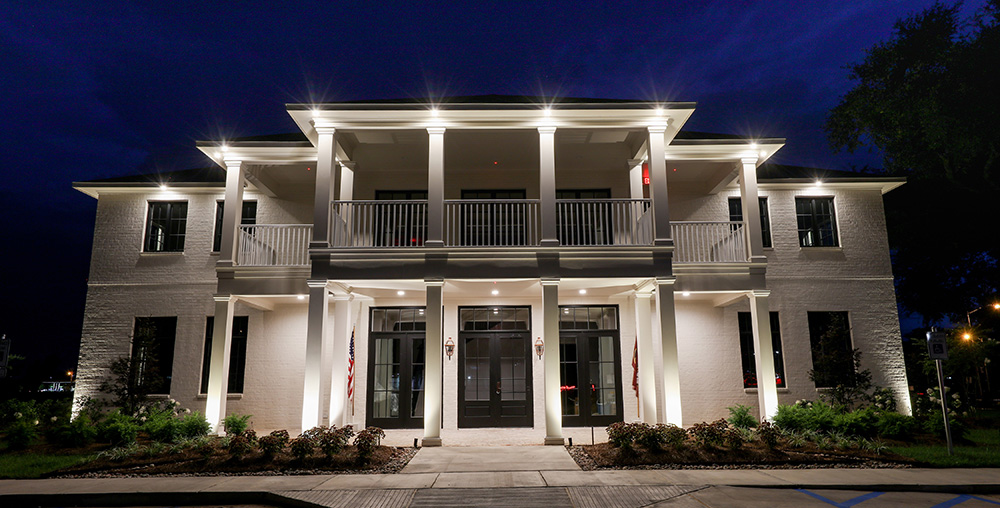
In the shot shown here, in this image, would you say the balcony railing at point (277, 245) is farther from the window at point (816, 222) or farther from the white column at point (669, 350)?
the window at point (816, 222)

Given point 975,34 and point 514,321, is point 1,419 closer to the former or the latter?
point 514,321

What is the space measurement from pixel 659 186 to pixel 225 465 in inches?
348

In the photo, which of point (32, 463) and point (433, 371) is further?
point (433, 371)

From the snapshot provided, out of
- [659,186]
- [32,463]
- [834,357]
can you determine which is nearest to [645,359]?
[659,186]

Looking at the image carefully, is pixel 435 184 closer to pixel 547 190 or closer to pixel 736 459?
pixel 547 190

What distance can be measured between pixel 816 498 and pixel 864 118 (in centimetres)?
1606

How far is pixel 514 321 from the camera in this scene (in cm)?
1377

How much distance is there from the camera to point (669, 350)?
34.5 feet

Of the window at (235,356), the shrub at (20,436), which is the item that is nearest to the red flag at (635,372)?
the window at (235,356)

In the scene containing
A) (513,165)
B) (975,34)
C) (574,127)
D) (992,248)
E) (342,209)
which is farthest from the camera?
(992,248)

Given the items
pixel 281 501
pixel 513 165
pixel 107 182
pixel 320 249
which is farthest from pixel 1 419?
pixel 513 165

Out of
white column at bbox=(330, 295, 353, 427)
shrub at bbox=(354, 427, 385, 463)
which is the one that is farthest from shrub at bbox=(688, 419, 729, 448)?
white column at bbox=(330, 295, 353, 427)

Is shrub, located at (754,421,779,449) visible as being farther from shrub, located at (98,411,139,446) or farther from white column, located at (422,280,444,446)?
shrub, located at (98,411,139,446)

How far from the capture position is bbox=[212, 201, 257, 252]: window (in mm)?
14062
